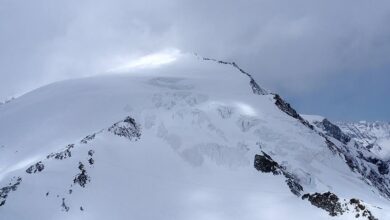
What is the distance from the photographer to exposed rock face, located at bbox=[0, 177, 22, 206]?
239 ft

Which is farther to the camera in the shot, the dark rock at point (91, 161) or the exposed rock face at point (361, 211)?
the dark rock at point (91, 161)

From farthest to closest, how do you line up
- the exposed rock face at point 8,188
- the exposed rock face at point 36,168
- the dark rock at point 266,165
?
the dark rock at point 266,165
the exposed rock face at point 36,168
the exposed rock face at point 8,188

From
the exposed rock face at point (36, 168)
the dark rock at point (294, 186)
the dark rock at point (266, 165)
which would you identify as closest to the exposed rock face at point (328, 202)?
the dark rock at point (294, 186)

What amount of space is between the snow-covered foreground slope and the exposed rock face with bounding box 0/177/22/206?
0.48ft

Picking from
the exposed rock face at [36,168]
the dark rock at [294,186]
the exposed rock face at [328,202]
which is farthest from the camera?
the dark rock at [294,186]

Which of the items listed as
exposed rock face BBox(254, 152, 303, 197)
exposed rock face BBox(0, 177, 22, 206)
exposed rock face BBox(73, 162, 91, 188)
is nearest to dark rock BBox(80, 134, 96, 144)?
exposed rock face BBox(73, 162, 91, 188)

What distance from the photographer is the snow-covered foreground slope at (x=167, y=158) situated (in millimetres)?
76375

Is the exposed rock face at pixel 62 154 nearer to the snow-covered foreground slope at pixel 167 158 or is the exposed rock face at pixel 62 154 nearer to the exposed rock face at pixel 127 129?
the snow-covered foreground slope at pixel 167 158

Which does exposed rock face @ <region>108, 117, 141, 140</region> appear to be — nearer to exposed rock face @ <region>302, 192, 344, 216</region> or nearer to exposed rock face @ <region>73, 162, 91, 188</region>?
exposed rock face @ <region>73, 162, 91, 188</region>

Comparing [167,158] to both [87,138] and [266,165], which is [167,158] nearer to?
[87,138]

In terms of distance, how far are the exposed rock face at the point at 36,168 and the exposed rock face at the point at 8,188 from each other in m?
2.03

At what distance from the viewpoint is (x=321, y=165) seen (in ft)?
319

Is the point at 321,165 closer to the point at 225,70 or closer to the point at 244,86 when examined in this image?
the point at 244,86

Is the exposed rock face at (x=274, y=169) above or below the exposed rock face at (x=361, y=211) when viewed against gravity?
above
